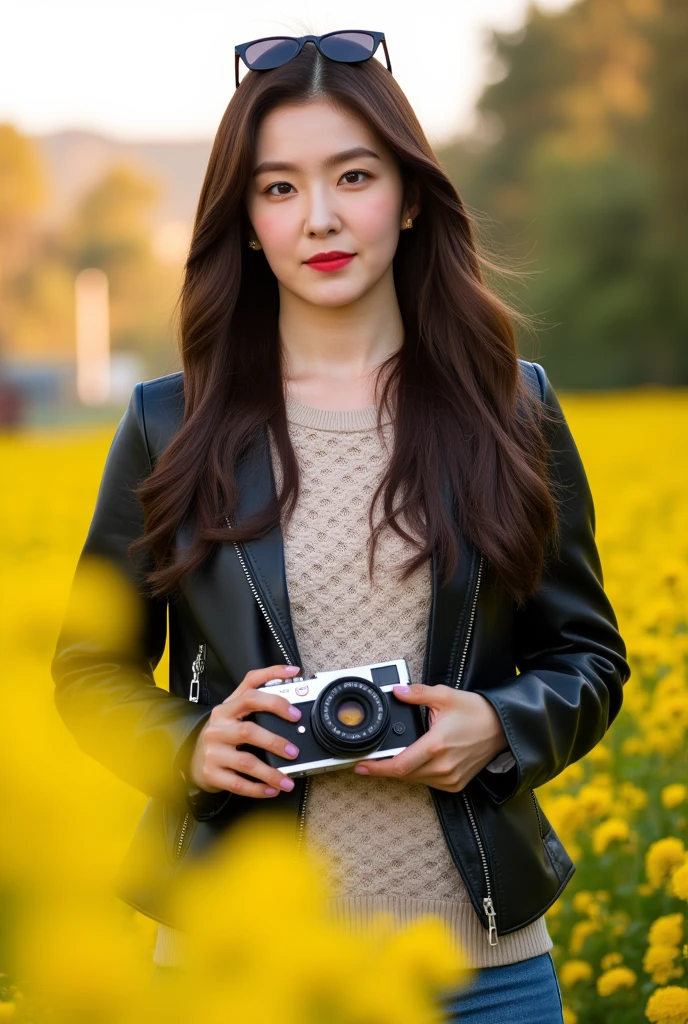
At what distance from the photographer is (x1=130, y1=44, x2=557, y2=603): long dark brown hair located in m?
1.89

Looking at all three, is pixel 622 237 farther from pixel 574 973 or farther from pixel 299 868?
pixel 299 868

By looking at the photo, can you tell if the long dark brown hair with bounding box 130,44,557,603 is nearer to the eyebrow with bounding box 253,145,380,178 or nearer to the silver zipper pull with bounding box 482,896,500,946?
the eyebrow with bounding box 253,145,380,178

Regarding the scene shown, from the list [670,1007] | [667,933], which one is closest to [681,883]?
[670,1007]

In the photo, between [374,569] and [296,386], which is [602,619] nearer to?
[374,569]

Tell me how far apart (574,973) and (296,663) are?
4.20ft

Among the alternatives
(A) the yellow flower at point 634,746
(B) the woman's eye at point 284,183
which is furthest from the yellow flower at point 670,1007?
(A) the yellow flower at point 634,746

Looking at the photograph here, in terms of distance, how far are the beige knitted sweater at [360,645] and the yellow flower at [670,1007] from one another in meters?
0.32

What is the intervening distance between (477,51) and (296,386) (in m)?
44.6

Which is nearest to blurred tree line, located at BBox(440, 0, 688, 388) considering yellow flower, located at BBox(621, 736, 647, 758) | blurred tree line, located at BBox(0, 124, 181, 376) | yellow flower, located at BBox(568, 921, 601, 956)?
yellow flower, located at BBox(621, 736, 647, 758)

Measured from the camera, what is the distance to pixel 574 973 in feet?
8.95

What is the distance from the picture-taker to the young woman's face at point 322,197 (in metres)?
1.89

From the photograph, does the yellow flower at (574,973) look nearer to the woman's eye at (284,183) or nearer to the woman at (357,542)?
the woman at (357,542)

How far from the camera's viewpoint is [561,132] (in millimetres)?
41594

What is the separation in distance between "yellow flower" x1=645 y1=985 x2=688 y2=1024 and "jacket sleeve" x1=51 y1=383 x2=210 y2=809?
2.73 ft
